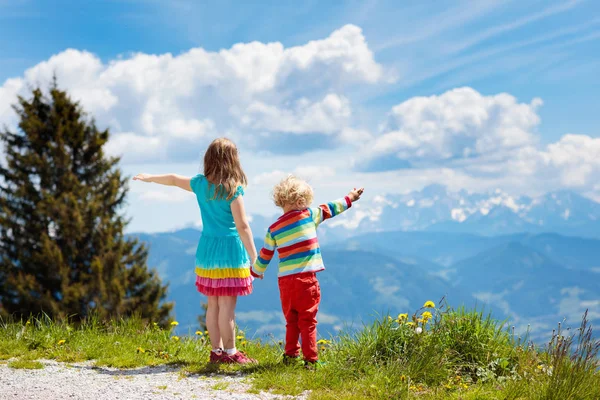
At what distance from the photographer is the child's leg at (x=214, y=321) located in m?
6.21

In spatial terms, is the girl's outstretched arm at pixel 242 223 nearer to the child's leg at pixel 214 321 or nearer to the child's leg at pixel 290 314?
the child's leg at pixel 290 314

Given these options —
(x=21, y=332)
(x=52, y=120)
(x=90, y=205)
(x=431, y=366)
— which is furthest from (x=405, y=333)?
(x=52, y=120)

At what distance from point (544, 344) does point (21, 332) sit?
6.67 m

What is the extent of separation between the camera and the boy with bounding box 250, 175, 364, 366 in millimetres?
5605

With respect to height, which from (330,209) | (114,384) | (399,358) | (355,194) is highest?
(355,194)

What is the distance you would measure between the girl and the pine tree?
21968 mm

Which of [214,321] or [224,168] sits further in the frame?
[214,321]

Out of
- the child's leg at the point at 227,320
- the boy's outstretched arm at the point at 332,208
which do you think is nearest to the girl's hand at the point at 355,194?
the boy's outstretched arm at the point at 332,208

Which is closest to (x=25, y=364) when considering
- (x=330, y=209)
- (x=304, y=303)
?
(x=304, y=303)

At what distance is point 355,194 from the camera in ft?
19.9

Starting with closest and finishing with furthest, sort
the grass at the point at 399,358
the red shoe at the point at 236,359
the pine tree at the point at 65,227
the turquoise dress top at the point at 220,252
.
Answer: the grass at the point at 399,358
the turquoise dress top at the point at 220,252
the red shoe at the point at 236,359
the pine tree at the point at 65,227

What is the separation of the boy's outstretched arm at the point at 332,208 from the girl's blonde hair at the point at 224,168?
0.90 metres

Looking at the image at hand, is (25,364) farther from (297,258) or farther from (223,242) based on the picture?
(297,258)

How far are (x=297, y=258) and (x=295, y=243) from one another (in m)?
0.16
